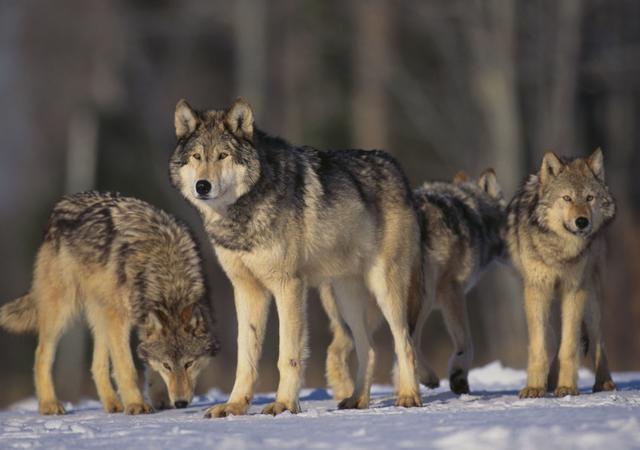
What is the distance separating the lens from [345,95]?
28969 mm

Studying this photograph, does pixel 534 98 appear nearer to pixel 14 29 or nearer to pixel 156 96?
pixel 156 96

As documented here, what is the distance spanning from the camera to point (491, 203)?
11078 millimetres

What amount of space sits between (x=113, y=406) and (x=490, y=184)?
4.33 meters

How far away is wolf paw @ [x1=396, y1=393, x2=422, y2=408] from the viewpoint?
26.3 feet

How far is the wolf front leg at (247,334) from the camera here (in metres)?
7.78

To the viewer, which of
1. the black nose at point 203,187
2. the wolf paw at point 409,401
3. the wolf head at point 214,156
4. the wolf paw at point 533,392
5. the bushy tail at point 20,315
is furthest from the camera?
the bushy tail at point 20,315

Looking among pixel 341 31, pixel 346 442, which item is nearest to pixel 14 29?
pixel 341 31

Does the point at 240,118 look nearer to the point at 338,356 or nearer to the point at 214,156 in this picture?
the point at 214,156

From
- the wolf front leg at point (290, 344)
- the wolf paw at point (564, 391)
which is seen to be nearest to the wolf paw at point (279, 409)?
the wolf front leg at point (290, 344)

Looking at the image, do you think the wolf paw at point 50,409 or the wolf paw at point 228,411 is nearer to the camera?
the wolf paw at point 228,411

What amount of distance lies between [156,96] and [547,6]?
12421mm

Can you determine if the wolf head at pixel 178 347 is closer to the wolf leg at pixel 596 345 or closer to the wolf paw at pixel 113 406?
the wolf paw at pixel 113 406

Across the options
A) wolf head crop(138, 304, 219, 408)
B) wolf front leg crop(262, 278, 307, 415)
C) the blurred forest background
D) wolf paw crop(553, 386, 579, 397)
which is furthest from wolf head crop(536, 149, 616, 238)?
the blurred forest background

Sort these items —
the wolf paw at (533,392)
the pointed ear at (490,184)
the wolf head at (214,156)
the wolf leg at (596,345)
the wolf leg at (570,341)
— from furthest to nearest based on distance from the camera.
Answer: the pointed ear at (490,184), the wolf leg at (596,345), the wolf leg at (570,341), the wolf paw at (533,392), the wolf head at (214,156)
